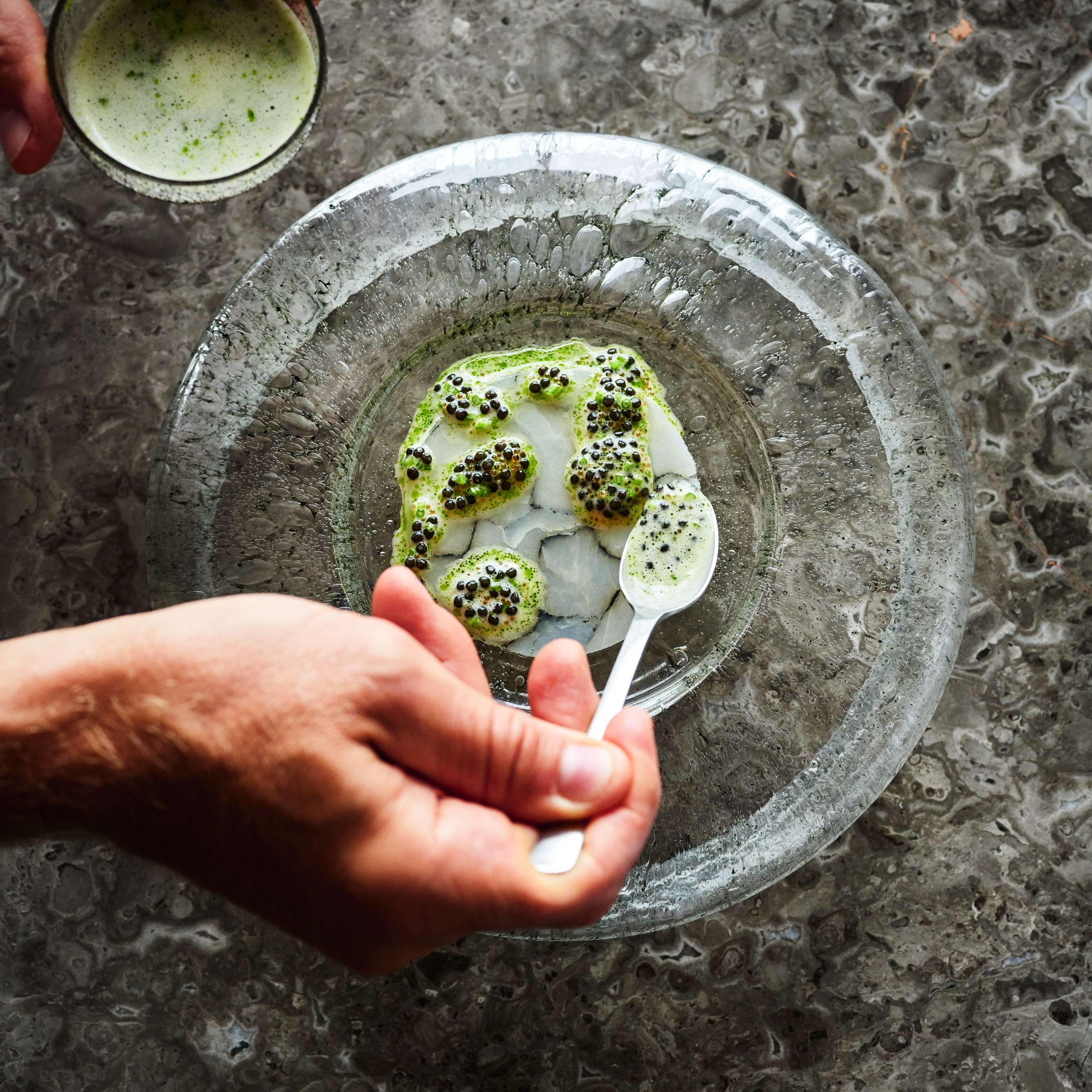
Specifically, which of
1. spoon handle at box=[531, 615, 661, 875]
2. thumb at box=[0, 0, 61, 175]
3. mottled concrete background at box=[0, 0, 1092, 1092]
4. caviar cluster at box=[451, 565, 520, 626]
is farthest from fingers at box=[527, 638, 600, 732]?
thumb at box=[0, 0, 61, 175]

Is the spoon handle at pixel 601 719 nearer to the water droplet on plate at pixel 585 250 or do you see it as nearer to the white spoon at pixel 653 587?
the white spoon at pixel 653 587

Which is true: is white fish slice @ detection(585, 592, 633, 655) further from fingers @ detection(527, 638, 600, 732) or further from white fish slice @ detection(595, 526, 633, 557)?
fingers @ detection(527, 638, 600, 732)

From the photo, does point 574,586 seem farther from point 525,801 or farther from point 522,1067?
point 522,1067

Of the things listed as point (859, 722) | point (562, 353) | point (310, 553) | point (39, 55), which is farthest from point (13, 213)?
point (859, 722)

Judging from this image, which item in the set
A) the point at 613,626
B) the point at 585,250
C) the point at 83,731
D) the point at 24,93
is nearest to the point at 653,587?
the point at 613,626

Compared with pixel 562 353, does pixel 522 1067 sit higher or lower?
lower

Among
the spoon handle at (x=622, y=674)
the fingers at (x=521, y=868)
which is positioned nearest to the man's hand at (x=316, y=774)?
the fingers at (x=521, y=868)
